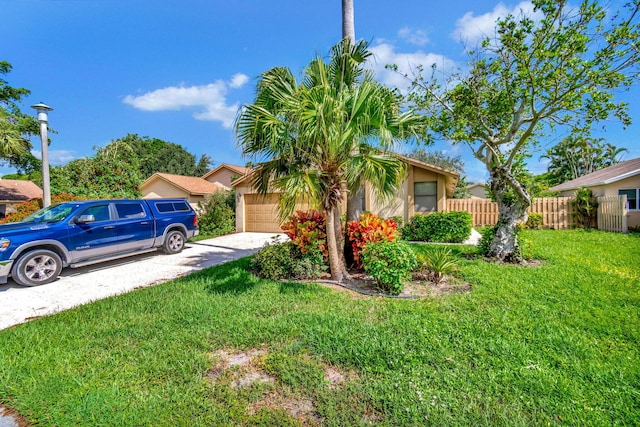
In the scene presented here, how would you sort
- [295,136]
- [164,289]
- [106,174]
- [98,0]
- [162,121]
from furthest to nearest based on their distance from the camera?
[162,121]
[106,174]
[98,0]
[164,289]
[295,136]

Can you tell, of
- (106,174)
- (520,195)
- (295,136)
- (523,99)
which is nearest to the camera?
(295,136)

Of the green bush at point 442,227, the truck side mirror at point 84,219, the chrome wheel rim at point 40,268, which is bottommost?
the chrome wheel rim at point 40,268

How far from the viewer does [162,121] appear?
20.7 metres

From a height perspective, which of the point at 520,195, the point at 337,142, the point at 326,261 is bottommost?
the point at 326,261

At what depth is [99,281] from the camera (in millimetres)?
6434

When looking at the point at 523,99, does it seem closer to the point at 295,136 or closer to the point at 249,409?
the point at 295,136

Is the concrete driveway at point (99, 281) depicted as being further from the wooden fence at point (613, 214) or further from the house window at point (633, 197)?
the house window at point (633, 197)

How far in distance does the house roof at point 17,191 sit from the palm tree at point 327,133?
26181 mm

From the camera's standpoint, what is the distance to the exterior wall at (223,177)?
25.6 m

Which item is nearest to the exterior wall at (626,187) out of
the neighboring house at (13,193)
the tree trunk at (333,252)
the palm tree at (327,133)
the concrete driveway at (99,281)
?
the palm tree at (327,133)

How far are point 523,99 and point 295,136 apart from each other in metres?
5.32

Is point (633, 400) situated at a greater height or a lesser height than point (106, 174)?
lesser

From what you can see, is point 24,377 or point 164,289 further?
point 164,289

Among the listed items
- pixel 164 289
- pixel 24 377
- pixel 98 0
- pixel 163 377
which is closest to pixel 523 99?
pixel 163 377
